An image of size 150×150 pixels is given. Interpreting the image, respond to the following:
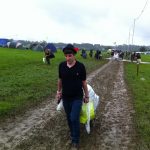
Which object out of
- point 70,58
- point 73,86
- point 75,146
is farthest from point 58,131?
point 70,58

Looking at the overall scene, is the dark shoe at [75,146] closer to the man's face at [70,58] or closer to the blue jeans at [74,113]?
the blue jeans at [74,113]

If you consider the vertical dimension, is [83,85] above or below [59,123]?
above

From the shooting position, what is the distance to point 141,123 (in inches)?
374

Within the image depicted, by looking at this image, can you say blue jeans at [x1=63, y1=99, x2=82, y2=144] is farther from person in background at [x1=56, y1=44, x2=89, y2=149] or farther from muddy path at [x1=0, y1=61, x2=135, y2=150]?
muddy path at [x1=0, y1=61, x2=135, y2=150]

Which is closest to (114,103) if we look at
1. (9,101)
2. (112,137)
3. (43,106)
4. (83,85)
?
(43,106)

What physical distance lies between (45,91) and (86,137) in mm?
7054

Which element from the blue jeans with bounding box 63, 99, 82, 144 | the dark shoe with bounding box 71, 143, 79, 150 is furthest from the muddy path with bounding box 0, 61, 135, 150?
the blue jeans with bounding box 63, 99, 82, 144

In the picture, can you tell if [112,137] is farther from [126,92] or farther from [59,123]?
[126,92]

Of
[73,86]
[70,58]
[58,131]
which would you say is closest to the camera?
[70,58]

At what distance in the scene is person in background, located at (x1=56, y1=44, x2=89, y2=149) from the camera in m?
7.12

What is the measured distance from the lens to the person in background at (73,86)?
712cm

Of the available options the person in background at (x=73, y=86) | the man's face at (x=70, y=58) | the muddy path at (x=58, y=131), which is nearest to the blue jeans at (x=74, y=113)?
the person in background at (x=73, y=86)

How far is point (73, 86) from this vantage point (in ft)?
23.7

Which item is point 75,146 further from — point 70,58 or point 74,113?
point 70,58
